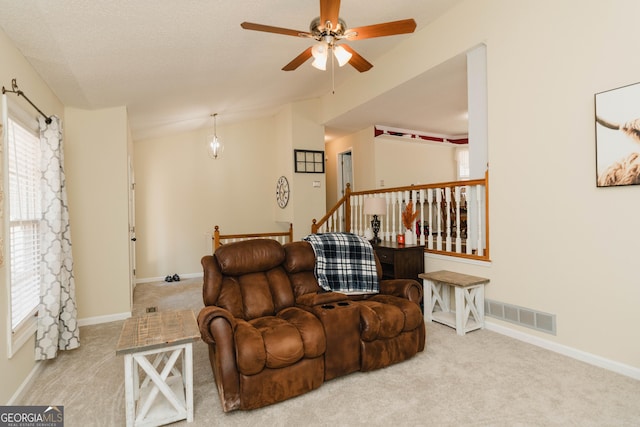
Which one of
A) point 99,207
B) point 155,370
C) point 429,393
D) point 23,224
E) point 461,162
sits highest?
point 461,162

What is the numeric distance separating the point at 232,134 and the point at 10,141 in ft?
15.2

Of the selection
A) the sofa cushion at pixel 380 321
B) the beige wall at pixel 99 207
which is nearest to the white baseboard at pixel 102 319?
the beige wall at pixel 99 207

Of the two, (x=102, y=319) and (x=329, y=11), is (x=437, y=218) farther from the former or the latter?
(x=102, y=319)

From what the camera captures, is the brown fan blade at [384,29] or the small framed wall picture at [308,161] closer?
the brown fan blade at [384,29]

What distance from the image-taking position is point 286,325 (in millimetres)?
2340

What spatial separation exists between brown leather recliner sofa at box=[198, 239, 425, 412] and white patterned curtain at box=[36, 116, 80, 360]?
54.0 inches

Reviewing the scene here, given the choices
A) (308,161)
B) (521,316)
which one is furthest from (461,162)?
(521,316)

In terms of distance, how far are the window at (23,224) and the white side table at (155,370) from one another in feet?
3.22

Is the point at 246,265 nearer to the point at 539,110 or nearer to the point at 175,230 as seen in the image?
the point at 539,110

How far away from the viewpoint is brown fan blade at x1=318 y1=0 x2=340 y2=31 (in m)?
2.34

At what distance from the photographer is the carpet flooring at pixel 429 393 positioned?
2002 millimetres

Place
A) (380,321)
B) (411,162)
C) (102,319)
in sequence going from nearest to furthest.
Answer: (380,321) < (102,319) < (411,162)

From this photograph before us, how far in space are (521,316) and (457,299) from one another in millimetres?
565

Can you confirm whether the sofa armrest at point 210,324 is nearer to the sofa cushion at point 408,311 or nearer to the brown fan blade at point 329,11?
the sofa cushion at point 408,311
